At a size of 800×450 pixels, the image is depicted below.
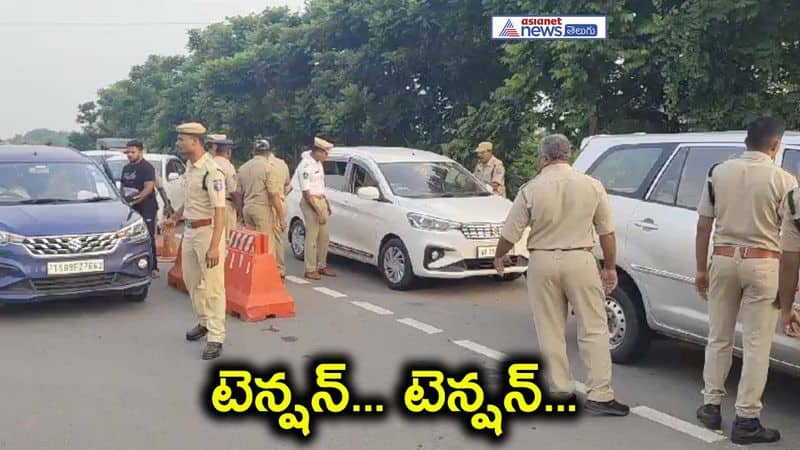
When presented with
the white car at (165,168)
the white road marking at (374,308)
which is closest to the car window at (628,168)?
the white road marking at (374,308)

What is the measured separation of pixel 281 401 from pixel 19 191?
469cm

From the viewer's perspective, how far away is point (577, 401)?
5309 millimetres

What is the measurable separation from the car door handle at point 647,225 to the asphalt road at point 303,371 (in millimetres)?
1083

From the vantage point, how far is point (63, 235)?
7535 mm

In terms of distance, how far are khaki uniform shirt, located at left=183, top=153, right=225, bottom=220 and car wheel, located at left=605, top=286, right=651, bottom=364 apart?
3.16m

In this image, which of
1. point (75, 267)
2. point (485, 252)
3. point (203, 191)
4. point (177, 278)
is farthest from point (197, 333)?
point (485, 252)

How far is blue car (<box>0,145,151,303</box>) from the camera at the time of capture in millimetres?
7391

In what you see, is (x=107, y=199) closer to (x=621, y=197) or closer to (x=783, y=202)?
(x=621, y=197)

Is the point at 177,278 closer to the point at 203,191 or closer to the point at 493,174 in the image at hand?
the point at 203,191

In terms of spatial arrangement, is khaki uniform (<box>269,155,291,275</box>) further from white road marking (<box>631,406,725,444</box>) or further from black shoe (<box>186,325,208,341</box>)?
white road marking (<box>631,406,725,444</box>)

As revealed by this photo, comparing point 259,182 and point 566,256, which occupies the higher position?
point 259,182

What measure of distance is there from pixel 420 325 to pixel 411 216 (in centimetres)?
186

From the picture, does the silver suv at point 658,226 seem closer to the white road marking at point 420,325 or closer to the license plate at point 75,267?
the white road marking at point 420,325

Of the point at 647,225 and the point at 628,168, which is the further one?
the point at 628,168
